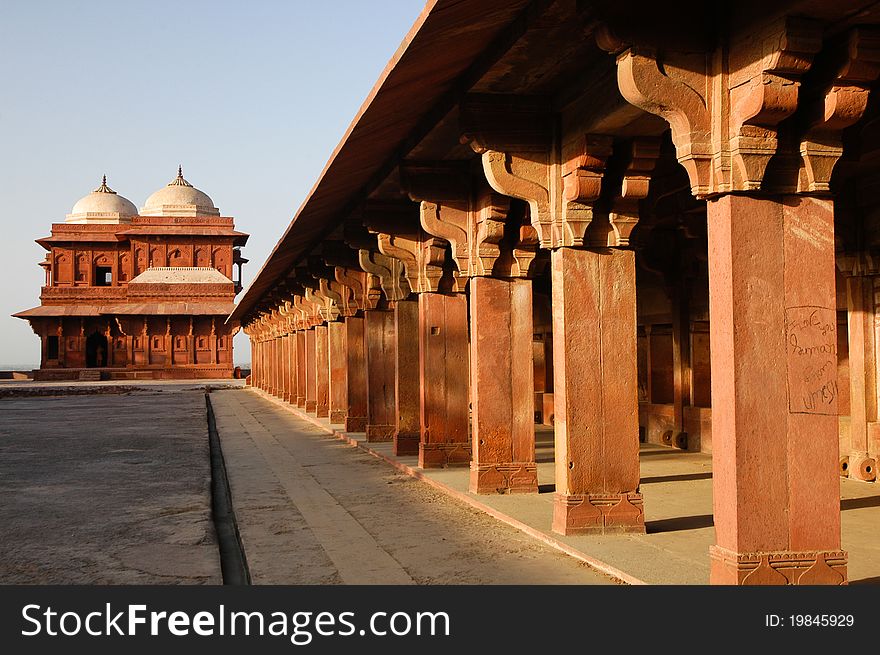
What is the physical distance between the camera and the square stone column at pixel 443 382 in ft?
36.9

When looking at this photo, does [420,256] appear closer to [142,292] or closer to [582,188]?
[582,188]

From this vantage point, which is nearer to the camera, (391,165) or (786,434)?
(786,434)

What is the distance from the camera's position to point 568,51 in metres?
6.38

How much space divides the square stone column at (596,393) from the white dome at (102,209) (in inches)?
2550

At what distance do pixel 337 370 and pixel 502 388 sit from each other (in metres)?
10.5

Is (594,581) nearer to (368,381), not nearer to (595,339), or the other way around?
(595,339)

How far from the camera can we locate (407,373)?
515 inches

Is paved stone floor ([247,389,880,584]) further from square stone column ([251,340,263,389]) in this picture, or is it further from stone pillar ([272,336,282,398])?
square stone column ([251,340,263,389])

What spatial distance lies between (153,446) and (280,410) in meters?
10.9

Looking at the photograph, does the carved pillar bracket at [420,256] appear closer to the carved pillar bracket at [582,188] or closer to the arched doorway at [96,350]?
the carved pillar bracket at [582,188]

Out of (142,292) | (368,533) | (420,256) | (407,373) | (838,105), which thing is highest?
(142,292)

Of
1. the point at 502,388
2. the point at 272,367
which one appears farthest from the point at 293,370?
the point at 502,388

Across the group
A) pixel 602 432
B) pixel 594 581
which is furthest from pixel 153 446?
pixel 594 581

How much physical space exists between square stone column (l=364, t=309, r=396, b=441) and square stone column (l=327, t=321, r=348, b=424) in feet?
13.2
